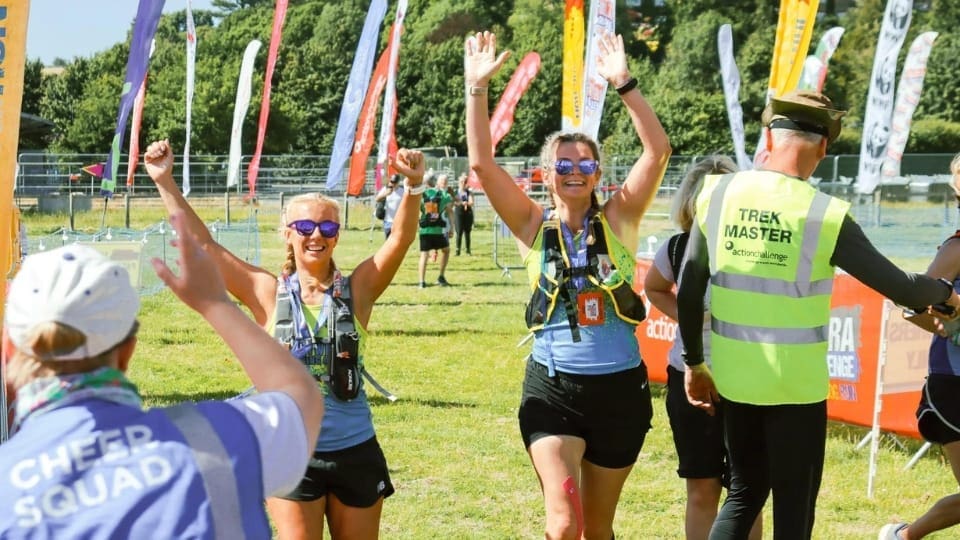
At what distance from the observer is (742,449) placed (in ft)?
13.1

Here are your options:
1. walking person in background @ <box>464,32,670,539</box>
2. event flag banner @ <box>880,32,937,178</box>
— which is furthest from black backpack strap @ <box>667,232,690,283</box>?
event flag banner @ <box>880,32,937,178</box>

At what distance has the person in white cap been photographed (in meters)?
1.72

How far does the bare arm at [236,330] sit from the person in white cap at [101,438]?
0.04 metres

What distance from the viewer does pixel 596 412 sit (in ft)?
14.2

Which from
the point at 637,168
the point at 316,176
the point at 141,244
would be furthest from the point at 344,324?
the point at 316,176

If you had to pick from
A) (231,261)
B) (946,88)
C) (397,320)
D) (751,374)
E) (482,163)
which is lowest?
(397,320)

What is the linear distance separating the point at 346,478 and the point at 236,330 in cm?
200

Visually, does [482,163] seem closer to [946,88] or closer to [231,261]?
[231,261]

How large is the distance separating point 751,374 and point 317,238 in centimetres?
168

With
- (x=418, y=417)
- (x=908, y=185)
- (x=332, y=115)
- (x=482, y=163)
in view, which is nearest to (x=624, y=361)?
(x=482, y=163)

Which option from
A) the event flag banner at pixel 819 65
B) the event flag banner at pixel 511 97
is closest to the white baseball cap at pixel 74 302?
the event flag banner at pixel 819 65

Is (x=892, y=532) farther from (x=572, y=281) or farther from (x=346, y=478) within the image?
(x=346, y=478)

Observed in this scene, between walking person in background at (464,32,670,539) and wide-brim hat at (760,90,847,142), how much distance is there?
69 centimetres

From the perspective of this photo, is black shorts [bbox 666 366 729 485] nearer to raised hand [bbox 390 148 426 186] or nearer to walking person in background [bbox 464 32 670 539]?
walking person in background [bbox 464 32 670 539]
